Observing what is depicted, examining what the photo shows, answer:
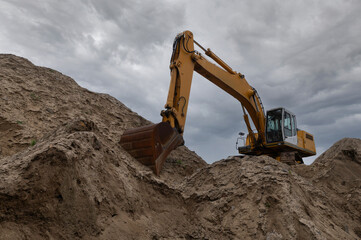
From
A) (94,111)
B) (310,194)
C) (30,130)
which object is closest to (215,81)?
(94,111)

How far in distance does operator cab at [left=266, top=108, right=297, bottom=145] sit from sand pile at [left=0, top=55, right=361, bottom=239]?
276 centimetres

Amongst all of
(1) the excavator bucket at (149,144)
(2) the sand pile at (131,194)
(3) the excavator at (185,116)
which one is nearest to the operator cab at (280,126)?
(3) the excavator at (185,116)

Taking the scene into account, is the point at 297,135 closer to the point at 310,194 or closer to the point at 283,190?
the point at 310,194

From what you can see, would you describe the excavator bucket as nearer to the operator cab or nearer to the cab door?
the operator cab

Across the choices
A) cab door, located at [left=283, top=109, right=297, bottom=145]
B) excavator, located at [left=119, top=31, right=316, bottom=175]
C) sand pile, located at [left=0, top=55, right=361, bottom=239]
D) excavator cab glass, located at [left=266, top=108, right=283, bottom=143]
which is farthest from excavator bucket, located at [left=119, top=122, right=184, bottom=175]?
cab door, located at [left=283, top=109, right=297, bottom=145]

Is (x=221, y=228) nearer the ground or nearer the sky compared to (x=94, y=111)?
nearer the ground

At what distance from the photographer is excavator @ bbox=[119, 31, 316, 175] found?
638cm

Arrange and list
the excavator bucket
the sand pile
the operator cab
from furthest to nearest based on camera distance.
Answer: the operator cab, the excavator bucket, the sand pile

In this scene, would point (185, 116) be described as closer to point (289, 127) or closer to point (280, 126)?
point (280, 126)

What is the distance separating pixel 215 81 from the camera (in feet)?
32.1

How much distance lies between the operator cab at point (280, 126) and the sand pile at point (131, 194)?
9.06 feet

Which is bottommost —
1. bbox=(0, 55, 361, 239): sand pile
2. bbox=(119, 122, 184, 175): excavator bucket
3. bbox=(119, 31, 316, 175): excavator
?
bbox=(0, 55, 361, 239): sand pile

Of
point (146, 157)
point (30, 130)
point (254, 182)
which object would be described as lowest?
point (254, 182)

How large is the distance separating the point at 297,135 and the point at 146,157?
331 inches
